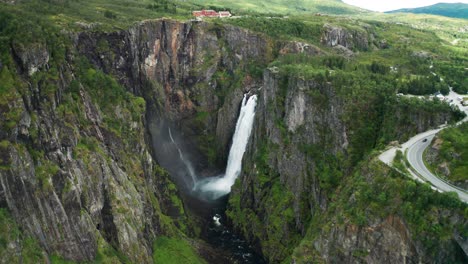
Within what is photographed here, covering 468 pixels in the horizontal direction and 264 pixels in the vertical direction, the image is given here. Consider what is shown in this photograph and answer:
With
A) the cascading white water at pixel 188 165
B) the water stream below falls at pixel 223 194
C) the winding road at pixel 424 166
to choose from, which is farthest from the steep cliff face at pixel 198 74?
the winding road at pixel 424 166

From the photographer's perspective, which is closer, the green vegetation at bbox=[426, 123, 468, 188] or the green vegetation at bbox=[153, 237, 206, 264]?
the green vegetation at bbox=[426, 123, 468, 188]

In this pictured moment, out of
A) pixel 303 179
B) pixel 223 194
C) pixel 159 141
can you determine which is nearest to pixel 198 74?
pixel 159 141

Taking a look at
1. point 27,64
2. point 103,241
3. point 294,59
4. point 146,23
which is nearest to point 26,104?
point 27,64

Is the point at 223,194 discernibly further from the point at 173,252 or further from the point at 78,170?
the point at 78,170

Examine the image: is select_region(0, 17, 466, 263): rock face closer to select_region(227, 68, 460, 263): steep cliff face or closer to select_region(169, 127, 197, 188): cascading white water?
select_region(227, 68, 460, 263): steep cliff face

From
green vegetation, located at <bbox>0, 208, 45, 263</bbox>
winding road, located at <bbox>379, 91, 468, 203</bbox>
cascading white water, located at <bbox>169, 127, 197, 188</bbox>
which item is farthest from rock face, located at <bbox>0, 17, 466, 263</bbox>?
winding road, located at <bbox>379, 91, 468, 203</bbox>

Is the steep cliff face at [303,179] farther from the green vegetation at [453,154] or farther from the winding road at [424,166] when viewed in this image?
the green vegetation at [453,154]
